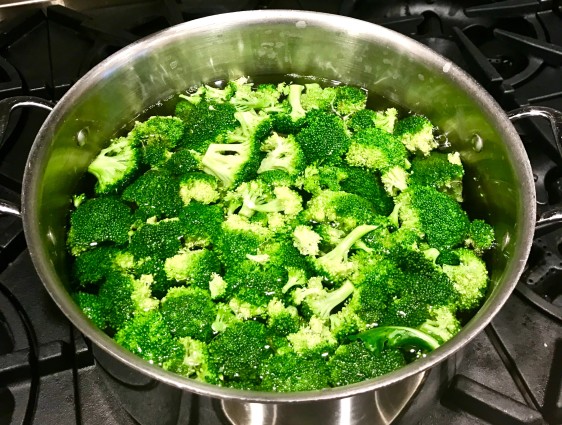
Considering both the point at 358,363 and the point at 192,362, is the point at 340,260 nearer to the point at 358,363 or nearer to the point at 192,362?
the point at 358,363

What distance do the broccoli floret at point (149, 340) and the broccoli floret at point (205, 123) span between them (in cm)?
46

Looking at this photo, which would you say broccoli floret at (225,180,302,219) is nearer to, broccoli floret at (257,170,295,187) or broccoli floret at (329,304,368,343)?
broccoli floret at (257,170,295,187)

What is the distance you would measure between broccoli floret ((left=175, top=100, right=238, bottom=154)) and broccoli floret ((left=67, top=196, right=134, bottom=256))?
0.25 metres

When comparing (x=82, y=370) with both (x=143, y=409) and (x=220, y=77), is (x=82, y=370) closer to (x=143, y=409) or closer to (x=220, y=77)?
(x=143, y=409)

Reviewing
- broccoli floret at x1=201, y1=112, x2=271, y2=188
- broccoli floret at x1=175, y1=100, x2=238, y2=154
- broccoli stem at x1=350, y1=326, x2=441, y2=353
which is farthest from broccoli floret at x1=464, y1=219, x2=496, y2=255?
broccoli floret at x1=175, y1=100, x2=238, y2=154

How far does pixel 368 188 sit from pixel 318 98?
296 millimetres

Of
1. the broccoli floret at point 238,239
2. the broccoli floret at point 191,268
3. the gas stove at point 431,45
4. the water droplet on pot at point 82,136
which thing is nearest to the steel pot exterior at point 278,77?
the water droplet on pot at point 82,136

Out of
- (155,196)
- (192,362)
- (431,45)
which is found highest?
(431,45)

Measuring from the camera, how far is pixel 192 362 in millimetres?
1025

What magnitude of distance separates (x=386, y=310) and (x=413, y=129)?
48 cm

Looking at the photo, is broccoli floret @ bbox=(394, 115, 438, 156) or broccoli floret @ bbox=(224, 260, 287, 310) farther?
broccoli floret @ bbox=(394, 115, 438, 156)

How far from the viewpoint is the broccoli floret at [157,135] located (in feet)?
4.49

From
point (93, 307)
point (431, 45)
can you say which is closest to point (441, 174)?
point (431, 45)

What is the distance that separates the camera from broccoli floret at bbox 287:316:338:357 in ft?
3.41
